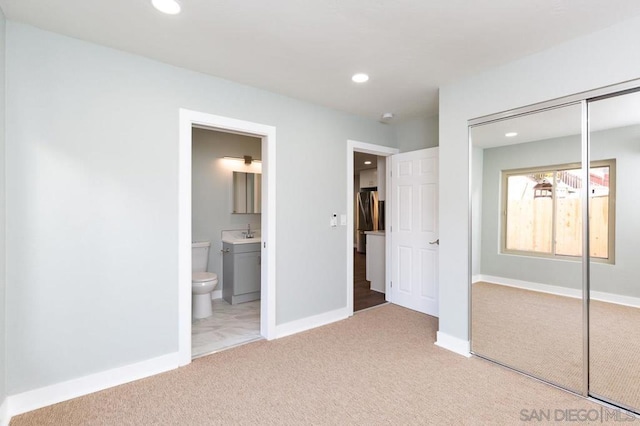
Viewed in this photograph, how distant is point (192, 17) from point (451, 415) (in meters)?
2.90

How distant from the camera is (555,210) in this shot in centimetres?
241

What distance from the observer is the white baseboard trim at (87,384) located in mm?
2010

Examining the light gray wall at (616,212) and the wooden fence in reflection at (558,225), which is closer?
the light gray wall at (616,212)

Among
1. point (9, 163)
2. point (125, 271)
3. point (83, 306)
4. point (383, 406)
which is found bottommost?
point (383, 406)

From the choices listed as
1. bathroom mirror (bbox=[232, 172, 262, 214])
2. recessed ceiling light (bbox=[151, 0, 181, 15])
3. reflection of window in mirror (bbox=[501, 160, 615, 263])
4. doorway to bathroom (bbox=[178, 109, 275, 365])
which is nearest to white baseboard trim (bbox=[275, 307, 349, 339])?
doorway to bathroom (bbox=[178, 109, 275, 365])

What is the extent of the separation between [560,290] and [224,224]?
3917 millimetres


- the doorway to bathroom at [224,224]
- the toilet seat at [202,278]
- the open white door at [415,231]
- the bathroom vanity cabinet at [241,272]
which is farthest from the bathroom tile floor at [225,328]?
the open white door at [415,231]

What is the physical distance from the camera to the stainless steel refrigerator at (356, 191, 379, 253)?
8.50 m

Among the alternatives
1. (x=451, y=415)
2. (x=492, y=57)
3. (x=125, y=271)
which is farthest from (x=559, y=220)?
(x=125, y=271)

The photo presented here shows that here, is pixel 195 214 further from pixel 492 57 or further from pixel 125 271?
pixel 492 57

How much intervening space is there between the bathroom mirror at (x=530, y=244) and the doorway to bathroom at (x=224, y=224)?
1920 millimetres

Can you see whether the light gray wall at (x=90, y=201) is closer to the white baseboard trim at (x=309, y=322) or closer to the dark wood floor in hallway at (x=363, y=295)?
the white baseboard trim at (x=309, y=322)

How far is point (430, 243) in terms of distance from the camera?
12.5 feet

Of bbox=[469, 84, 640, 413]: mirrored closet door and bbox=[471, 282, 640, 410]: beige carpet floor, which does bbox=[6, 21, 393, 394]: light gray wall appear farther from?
bbox=[471, 282, 640, 410]: beige carpet floor
